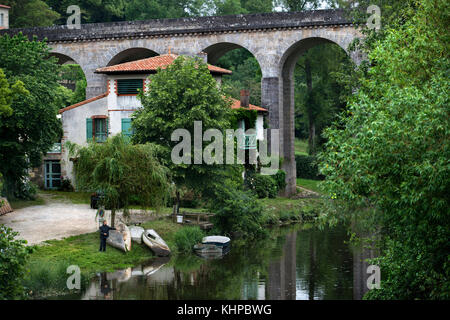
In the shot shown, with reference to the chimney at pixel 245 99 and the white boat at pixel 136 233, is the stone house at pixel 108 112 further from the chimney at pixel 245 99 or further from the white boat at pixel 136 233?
the white boat at pixel 136 233

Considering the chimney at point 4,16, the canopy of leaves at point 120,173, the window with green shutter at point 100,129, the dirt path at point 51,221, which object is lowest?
the dirt path at point 51,221

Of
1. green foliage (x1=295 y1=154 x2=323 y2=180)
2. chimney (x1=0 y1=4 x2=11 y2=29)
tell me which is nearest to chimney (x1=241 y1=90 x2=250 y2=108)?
green foliage (x1=295 y1=154 x2=323 y2=180)

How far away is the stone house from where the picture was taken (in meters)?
39.7

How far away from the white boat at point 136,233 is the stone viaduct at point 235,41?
20.1m

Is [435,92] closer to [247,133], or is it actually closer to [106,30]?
[247,133]

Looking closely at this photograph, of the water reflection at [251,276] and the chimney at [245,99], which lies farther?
the chimney at [245,99]

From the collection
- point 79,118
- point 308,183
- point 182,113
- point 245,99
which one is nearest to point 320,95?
point 308,183

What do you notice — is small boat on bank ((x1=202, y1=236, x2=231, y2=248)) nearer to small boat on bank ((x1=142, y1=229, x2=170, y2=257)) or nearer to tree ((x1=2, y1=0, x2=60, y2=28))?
small boat on bank ((x1=142, y1=229, x2=170, y2=257))

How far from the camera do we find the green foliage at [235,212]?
33188 mm

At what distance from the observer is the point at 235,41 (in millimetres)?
49438

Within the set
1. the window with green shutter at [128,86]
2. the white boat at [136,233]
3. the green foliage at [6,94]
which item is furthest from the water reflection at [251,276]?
the window with green shutter at [128,86]

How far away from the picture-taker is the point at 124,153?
29.0 meters

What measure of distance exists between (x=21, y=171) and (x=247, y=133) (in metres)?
14.0

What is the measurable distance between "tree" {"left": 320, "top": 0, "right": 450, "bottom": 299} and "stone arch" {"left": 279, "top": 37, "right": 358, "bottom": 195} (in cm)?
2884
